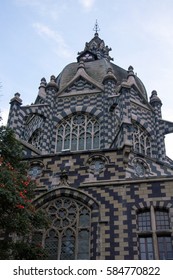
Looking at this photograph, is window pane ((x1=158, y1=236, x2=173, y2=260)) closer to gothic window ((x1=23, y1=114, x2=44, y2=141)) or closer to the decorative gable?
gothic window ((x1=23, y1=114, x2=44, y2=141))

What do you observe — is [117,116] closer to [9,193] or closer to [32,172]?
[32,172]

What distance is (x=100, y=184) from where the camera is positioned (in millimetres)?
19609

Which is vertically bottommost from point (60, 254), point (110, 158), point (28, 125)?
point (60, 254)

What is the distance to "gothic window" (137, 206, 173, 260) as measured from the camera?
17.4 meters

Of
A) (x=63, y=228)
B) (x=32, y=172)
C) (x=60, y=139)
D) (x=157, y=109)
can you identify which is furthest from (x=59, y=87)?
(x=63, y=228)

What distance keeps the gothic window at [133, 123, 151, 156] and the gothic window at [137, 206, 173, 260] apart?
30.6ft

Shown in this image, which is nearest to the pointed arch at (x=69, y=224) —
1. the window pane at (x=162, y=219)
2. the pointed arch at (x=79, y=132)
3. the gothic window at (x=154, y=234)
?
the gothic window at (x=154, y=234)

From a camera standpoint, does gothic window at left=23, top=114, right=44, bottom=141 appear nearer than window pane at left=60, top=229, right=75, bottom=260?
No

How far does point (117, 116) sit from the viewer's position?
88.8 ft

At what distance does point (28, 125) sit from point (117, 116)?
7.09 meters

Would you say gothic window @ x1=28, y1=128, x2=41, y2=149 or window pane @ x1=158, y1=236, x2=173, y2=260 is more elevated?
gothic window @ x1=28, y1=128, x2=41, y2=149

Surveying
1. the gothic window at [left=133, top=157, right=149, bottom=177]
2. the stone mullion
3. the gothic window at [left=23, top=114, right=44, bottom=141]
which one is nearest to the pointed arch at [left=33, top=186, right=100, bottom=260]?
the stone mullion

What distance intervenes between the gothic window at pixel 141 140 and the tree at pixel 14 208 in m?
12.4

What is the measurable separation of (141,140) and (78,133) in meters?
4.20
